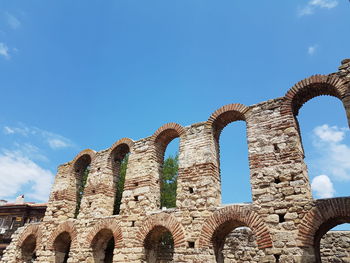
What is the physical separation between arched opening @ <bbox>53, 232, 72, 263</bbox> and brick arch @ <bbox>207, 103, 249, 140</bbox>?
24.1 feet

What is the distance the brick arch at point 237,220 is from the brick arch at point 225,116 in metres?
2.80

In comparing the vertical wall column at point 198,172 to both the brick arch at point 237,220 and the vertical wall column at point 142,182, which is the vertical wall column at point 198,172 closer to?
the brick arch at point 237,220

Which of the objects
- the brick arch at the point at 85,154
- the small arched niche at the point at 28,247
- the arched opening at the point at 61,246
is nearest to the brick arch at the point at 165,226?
the arched opening at the point at 61,246

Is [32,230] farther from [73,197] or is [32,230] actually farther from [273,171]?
[273,171]

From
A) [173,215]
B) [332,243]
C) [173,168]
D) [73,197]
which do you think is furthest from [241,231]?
[173,168]

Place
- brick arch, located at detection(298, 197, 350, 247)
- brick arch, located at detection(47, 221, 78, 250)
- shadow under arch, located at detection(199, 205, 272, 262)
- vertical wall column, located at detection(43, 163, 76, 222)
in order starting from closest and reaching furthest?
brick arch, located at detection(298, 197, 350, 247) → shadow under arch, located at detection(199, 205, 272, 262) → brick arch, located at detection(47, 221, 78, 250) → vertical wall column, located at detection(43, 163, 76, 222)

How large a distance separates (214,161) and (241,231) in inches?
152

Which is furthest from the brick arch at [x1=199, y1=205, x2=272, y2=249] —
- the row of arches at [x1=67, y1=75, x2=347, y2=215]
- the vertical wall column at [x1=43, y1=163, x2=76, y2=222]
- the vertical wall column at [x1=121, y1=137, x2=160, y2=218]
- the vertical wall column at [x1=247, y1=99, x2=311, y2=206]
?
the vertical wall column at [x1=43, y1=163, x2=76, y2=222]

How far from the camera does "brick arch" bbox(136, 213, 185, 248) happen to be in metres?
8.13

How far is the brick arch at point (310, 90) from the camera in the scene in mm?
7550

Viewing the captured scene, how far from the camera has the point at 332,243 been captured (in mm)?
10180

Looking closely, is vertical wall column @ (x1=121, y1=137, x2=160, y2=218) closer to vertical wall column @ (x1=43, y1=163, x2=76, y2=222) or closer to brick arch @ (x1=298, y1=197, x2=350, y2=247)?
vertical wall column @ (x1=43, y1=163, x2=76, y2=222)

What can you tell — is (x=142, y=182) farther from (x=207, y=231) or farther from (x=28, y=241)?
(x=28, y=241)

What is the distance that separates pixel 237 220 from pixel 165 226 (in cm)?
227
